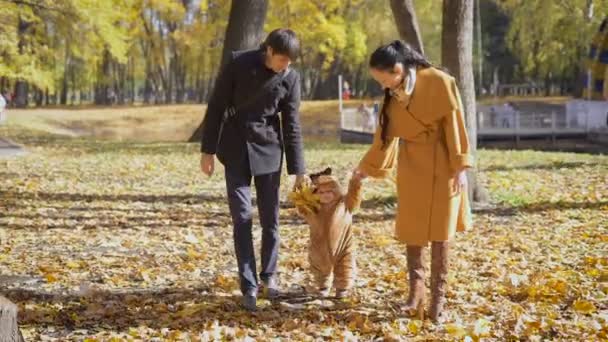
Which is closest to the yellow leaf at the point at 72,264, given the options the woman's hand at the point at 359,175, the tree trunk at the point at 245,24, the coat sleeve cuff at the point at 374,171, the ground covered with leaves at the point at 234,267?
the ground covered with leaves at the point at 234,267

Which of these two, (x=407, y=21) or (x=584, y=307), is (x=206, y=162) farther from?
(x=407, y=21)

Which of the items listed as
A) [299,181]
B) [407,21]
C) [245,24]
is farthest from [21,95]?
[299,181]

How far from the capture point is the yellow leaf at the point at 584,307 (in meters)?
5.26

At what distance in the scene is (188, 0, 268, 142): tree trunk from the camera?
55.7ft

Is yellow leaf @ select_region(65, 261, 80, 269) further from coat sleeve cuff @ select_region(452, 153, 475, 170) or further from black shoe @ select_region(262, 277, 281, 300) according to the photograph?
coat sleeve cuff @ select_region(452, 153, 475, 170)

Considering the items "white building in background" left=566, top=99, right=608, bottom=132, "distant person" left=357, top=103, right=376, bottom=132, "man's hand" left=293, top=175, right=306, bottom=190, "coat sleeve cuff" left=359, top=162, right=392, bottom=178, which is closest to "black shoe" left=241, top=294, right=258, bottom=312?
"man's hand" left=293, top=175, right=306, bottom=190

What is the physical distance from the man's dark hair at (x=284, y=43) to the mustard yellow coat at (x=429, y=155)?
0.68 m

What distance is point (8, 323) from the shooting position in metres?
3.72

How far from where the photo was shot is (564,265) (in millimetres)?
6898

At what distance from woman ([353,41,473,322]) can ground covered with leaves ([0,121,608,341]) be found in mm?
409

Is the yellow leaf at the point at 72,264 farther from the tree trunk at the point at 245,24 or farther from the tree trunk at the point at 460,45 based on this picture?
the tree trunk at the point at 245,24

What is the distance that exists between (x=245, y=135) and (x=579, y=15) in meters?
40.5

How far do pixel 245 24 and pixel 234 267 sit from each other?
1070cm

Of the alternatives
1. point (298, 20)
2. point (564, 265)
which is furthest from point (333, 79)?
point (564, 265)
